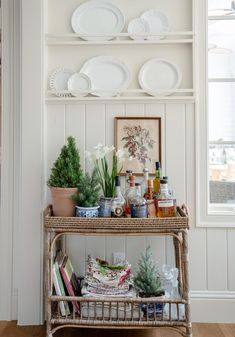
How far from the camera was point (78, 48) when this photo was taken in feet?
6.98

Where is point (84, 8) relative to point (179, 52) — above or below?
above

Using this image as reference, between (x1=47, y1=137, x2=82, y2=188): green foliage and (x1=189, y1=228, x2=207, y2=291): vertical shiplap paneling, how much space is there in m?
0.88

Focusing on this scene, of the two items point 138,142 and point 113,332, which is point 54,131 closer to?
point 138,142

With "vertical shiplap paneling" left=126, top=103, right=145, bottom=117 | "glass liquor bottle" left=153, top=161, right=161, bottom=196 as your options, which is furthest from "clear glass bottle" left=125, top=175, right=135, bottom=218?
"vertical shiplap paneling" left=126, top=103, right=145, bottom=117

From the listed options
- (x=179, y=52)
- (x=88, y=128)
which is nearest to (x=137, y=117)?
(x=88, y=128)

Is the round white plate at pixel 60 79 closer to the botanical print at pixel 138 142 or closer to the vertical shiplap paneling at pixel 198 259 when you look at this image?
the botanical print at pixel 138 142

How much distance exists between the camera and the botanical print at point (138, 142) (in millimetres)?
2082

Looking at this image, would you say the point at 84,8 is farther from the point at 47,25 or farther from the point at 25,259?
the point at 25,259

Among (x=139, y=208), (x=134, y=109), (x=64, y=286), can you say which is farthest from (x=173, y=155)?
(x=64, y=286)

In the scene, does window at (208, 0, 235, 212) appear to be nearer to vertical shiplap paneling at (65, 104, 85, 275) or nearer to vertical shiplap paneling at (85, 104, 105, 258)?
vertical shiplap paneling at (85, 104, 105, 258)

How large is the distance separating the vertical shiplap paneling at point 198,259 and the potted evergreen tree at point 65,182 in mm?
848

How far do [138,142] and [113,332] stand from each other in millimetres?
1234

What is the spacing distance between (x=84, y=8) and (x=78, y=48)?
27 centimetres

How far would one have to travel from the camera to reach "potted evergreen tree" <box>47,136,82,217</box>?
1.82 m
